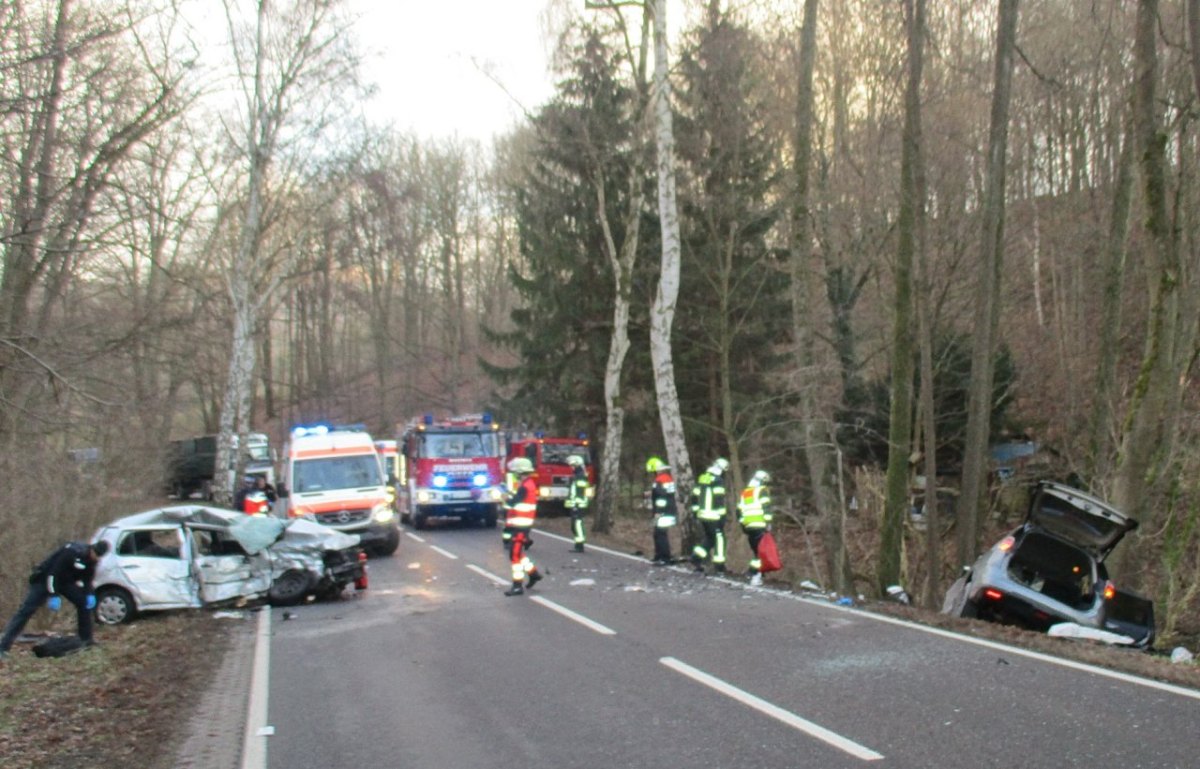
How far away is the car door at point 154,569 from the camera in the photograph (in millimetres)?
14695

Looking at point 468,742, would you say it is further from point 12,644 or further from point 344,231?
point 344,231

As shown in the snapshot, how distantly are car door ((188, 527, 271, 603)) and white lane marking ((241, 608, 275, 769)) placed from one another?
2.53 meters

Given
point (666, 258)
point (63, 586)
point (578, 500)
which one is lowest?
point (63, 586)

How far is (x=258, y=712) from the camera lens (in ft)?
28.5

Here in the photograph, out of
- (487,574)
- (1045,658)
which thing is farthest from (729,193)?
(1045,658)

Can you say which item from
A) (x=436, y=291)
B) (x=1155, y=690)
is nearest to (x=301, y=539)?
(x=1155, y=690)

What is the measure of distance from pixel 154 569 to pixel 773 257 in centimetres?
1720

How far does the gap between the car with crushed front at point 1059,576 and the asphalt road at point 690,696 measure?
1761 mm

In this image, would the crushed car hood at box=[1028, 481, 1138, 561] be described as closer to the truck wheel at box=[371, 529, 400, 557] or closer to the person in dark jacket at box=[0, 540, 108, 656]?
the person in dark jacket at box=[0, 540, 108, 656]

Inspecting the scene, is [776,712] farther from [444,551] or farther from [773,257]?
[773,257]

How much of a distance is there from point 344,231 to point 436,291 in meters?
27.0

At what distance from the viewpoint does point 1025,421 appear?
28.8 metres

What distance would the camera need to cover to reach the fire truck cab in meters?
21.1

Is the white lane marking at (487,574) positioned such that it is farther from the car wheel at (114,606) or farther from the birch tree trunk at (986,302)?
the birch tree trunk at (986,302)
